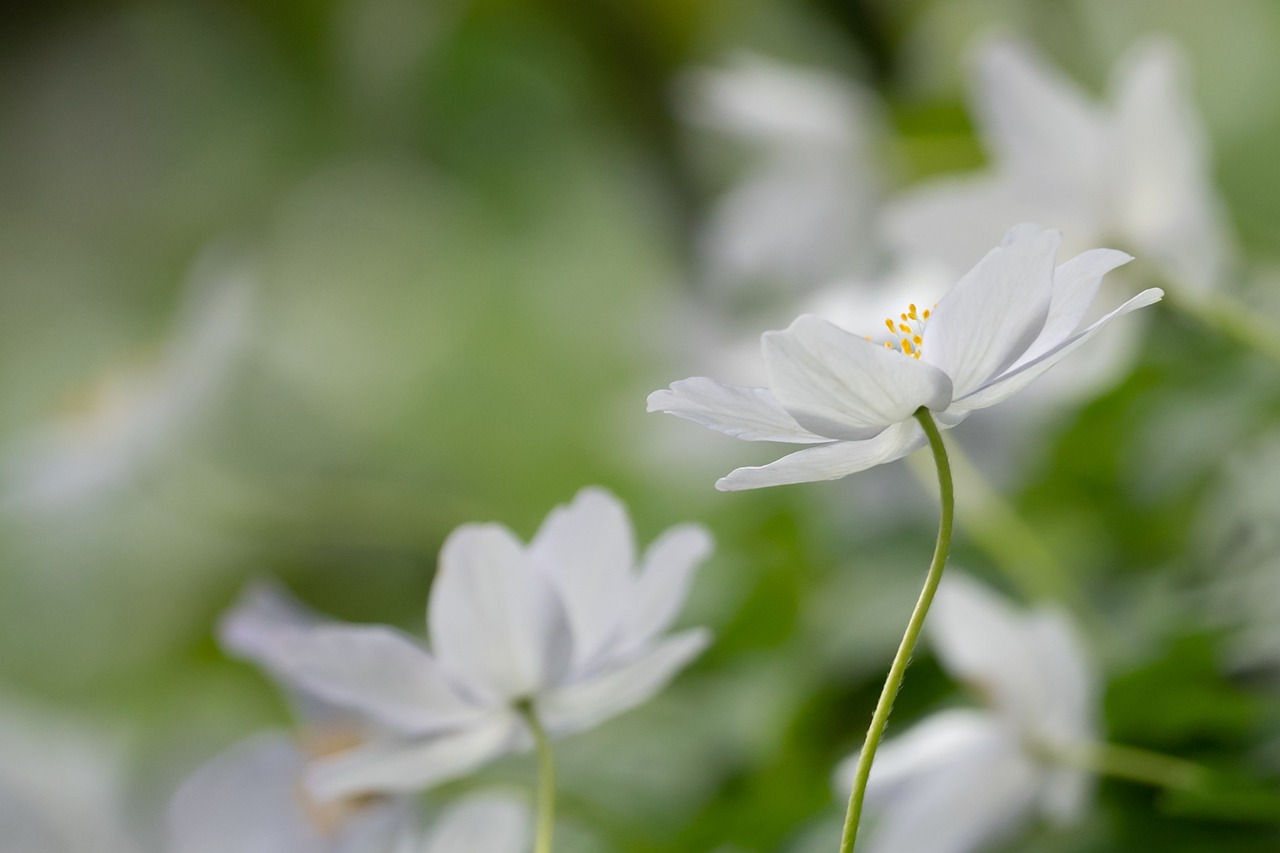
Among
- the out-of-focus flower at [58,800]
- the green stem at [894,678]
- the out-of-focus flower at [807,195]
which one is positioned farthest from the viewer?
the out-of-focus flower at [807,195]

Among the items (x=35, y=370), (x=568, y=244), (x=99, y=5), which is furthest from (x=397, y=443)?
(x=99, y=5)

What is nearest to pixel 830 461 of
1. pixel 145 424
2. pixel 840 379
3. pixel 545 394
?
pixel 840 379

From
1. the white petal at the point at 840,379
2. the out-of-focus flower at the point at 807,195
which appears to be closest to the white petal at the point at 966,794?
the white petal at the point at 840,379

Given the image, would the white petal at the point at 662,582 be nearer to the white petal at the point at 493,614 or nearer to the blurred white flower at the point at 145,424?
the white petal at the point at 493,614

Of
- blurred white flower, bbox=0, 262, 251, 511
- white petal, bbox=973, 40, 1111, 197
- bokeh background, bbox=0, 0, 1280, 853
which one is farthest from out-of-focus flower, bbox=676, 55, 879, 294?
blurred white flower, bbox=0, 262, 251, 511

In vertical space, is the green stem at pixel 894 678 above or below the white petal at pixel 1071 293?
below

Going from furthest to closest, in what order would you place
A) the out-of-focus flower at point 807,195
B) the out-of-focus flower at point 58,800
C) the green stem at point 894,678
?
the out-of-focus flower at point 807,195
the out-of-focus flower at point 58,800
the green stem at point 894,678

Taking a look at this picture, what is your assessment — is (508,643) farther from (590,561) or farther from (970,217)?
(970,217)
